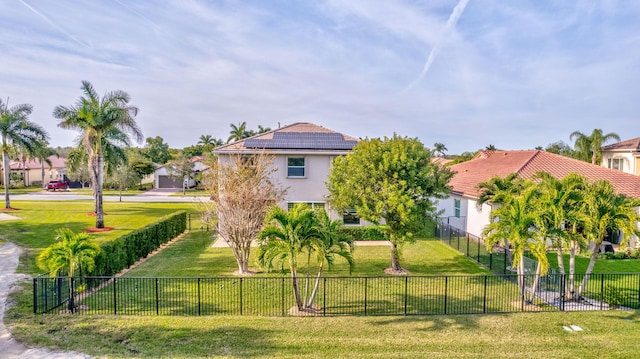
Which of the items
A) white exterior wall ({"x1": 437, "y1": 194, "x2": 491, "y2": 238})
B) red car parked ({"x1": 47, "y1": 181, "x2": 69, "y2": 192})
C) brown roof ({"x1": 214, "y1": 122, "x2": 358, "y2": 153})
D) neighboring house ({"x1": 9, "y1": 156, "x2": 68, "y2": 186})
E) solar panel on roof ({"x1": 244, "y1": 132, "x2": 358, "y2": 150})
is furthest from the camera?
neighboring house ({"x1": 9, "y1": 156, "x2": 68, "y2": 186})

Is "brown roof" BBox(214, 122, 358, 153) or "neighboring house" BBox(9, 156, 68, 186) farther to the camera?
"neighboring house" BBox(9, 156, 68, 186)

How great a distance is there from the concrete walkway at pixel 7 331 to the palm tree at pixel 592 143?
4641cm

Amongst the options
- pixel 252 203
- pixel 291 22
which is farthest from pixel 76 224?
pixel 291 22

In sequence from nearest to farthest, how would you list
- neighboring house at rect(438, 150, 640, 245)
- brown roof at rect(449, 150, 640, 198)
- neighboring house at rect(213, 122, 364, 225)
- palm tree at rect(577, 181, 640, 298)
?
palm tree at rect(577, 181, 640, 298) < neighboring house at rect(438, 150, 640, 245) < brown roof at rect(449, 150, 640, 198) < neighboring house at rect(213, 122, 364, 225)

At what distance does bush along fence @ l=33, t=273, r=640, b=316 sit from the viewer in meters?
11.9

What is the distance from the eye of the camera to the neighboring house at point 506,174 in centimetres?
2333

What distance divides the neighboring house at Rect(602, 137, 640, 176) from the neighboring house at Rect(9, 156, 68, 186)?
71497 mm

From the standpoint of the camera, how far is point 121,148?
1158 inches

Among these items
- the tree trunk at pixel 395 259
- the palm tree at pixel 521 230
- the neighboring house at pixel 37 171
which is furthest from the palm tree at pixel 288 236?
the neighboring house at pixel 37 171

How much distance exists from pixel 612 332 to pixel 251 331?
31.3 ft

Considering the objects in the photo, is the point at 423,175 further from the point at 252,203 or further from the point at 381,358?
the point at 381,358

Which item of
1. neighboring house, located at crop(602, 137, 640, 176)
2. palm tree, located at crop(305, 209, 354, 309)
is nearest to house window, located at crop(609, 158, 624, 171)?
neighboring house, located at crop(602, 137, 640, 176)

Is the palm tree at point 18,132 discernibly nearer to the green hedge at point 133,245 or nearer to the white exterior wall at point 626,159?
the green hedge at point 133,245

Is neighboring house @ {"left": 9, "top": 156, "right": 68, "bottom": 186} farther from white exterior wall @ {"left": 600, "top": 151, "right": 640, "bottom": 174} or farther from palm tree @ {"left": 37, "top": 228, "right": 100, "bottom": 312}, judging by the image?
white exterior wall @ {"left": 600, "top": 151, "right": 640, "bottom": 174}
